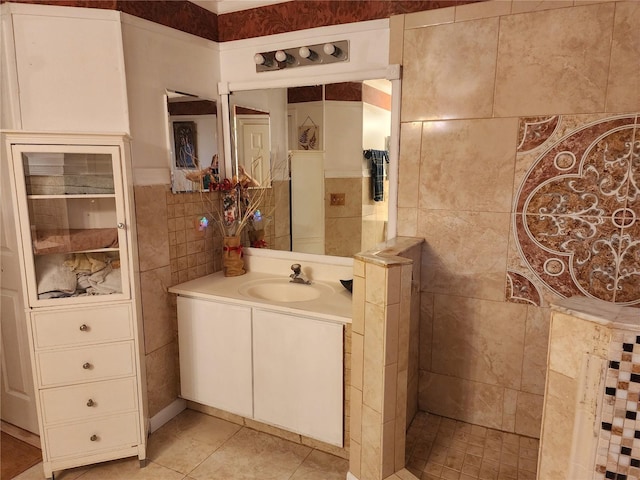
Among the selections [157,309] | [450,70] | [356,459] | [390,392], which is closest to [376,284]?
[390,392]

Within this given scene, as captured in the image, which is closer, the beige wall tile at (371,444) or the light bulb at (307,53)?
the beige wall tile at (371,444)

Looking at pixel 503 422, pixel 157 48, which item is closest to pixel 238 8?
pixel 157 48

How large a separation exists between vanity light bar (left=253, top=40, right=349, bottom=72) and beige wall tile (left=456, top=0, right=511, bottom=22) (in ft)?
1.95

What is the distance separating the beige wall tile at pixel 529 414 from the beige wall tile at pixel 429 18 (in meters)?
1.94

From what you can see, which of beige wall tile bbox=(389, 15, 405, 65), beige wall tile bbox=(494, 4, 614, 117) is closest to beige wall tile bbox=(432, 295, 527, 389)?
beige wall tile bbox=(494, 4, 614, 117)

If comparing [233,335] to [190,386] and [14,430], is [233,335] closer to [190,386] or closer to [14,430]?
[190,386]

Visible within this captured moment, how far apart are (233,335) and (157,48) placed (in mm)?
1590

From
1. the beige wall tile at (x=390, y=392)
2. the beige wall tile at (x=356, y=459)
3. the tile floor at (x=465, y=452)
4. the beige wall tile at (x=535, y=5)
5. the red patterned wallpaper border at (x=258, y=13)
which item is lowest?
the tile floor at (x=465, y=452)

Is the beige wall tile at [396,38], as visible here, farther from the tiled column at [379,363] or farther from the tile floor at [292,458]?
the tile floor at [292,458]

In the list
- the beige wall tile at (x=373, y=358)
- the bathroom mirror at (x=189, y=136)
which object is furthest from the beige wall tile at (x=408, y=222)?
the bathroom mirror at (x=189, y=136)

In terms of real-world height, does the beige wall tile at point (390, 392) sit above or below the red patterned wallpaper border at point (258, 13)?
below

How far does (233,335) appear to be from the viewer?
2.17 metres

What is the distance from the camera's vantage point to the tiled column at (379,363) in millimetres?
1614

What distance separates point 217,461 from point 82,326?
0.94m
